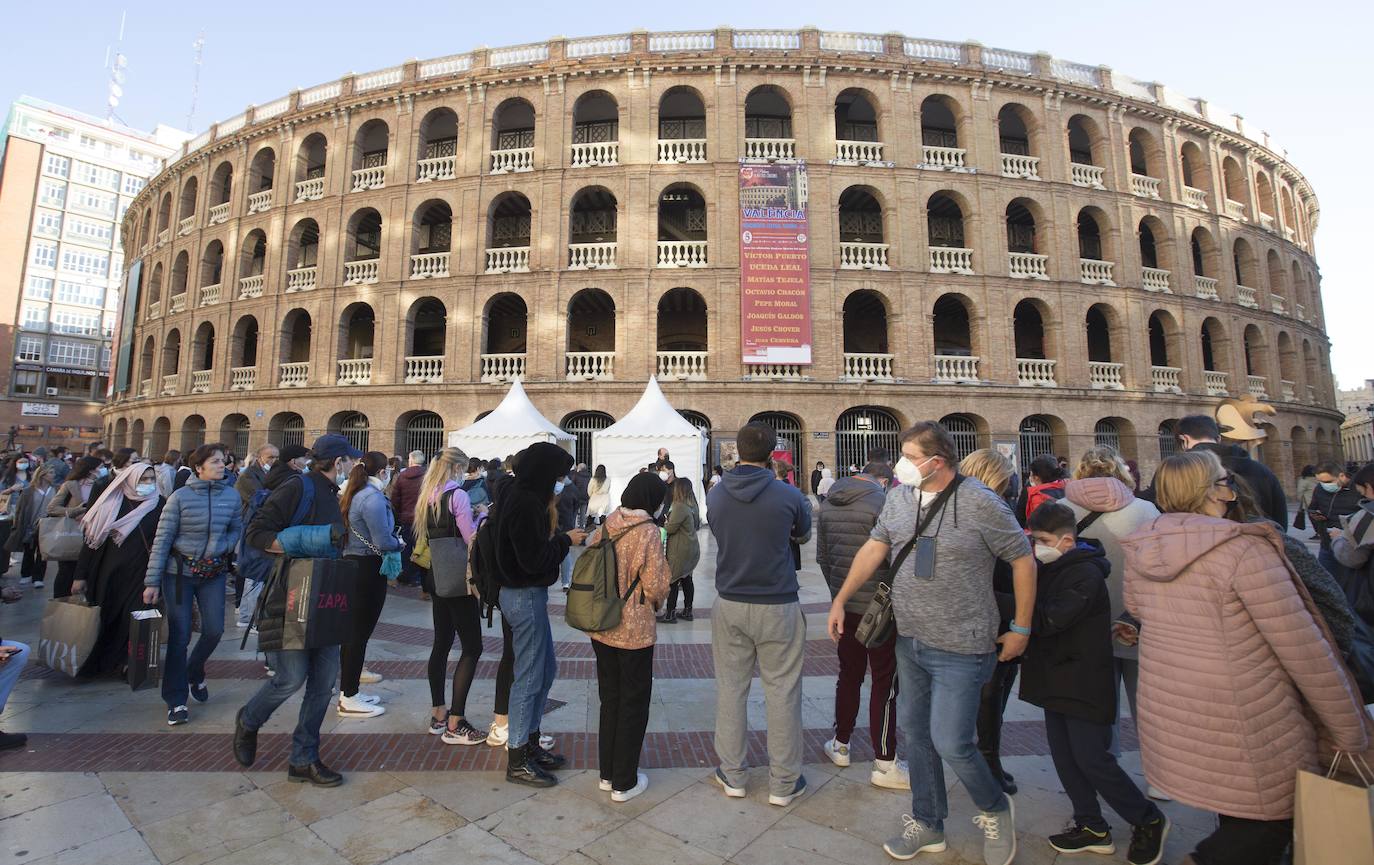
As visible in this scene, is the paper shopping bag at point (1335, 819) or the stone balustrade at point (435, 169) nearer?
the paper shopping bag at point (1335, 819)

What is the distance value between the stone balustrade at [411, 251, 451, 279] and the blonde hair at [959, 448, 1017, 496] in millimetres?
20279

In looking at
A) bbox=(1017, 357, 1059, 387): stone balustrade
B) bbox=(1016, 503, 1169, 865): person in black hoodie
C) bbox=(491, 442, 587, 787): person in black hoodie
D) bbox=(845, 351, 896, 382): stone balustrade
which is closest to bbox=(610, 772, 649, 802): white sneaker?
bbox=(491, 442, 587, 787): person in black hoodie

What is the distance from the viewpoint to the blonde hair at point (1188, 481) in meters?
2.56

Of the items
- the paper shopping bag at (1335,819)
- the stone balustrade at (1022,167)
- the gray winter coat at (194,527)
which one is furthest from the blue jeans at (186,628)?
the stone balustrade at (1022,167)

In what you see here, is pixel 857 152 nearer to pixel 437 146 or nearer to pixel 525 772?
pixel 437 146

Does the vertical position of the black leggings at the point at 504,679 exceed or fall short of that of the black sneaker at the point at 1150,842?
it exceeds it

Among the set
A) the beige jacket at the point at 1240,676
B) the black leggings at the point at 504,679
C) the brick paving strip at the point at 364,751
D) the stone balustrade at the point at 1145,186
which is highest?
the stone balustrade at the point at 1145,186

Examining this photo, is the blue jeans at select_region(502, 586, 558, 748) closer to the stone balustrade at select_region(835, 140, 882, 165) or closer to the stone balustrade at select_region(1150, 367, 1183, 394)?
the stone balustrade at select_region(835, 140, 882, 165)

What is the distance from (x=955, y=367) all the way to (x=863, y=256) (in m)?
4.76

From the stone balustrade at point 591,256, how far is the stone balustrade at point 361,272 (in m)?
7.04

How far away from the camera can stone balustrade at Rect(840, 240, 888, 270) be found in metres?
19.2

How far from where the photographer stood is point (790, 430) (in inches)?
755

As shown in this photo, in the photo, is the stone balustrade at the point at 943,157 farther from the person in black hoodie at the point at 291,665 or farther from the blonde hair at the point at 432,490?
the person in black hoodie at the point at 291,665

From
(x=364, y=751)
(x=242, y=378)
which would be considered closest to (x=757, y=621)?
(x=364, y=751)
